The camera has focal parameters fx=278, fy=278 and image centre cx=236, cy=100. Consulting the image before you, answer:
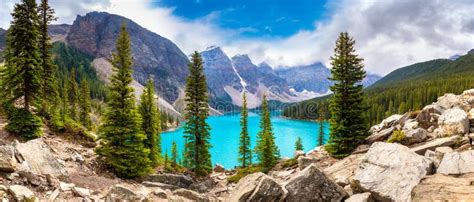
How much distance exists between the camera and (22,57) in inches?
1000

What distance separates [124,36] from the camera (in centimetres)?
2584

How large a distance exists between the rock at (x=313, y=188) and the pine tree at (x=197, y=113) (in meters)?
23.3

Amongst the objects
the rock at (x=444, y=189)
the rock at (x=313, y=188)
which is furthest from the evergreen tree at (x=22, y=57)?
the rock at (x=444, y=189)

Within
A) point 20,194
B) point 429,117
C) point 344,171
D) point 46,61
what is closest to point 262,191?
point 344,171

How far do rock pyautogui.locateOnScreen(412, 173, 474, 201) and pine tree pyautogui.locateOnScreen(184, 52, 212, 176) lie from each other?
89.5ft

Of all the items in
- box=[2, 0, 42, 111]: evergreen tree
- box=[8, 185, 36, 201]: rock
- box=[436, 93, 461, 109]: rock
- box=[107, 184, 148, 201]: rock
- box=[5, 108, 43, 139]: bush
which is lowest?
box=[107, 184, 148, 201]: rock

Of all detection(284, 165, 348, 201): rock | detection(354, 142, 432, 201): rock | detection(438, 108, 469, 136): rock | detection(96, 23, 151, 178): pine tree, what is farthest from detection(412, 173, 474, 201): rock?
detection(96, 23, 151, 178): pine tree

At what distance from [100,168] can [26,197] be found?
46.0 feet

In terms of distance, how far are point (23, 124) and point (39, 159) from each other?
1179 centimetres

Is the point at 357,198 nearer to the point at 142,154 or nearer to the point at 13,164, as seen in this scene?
the point at 13,164

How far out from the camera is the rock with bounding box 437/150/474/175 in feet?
36.0

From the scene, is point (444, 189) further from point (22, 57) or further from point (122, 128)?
point (22, 57)

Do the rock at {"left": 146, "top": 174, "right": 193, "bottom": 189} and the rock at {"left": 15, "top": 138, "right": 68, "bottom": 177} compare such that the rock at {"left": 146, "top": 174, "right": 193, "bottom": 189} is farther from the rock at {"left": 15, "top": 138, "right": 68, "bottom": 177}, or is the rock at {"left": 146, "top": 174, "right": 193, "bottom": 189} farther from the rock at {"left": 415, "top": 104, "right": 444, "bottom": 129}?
the rock at {"left": 415, "top": 104, "right": 444, "bottom": 129}

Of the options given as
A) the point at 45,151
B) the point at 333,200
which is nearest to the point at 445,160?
the point at 333,200
